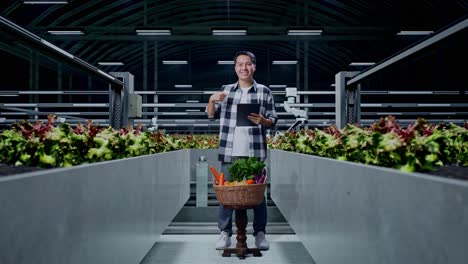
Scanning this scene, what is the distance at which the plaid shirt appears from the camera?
3676 mm

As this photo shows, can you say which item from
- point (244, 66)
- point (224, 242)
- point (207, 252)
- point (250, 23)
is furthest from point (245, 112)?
point (250, 23)

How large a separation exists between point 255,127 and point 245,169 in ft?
1.29

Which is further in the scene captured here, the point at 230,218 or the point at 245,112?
the point at 230,218

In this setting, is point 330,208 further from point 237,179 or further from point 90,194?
point 237,179

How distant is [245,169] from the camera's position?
340cm

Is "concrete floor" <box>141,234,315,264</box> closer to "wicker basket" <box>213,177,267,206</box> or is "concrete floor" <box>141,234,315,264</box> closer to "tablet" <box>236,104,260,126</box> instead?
"wicker basket" <box>213,177,267,206</box>

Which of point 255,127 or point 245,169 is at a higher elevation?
point 255,127

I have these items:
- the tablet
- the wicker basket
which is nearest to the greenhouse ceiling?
the tablet

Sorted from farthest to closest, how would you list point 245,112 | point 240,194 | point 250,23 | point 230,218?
point 250,23 < point 230,218 < point 245,112 < point 240,194

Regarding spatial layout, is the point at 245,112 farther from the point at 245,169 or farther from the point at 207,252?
the point at 207,252

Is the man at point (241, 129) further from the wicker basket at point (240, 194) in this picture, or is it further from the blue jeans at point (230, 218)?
the wicker basket at point (240, 194)

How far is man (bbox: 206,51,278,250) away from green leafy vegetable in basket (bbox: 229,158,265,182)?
0.24 metres

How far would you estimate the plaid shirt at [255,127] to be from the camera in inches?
145

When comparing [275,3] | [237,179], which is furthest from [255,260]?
[275,3]
